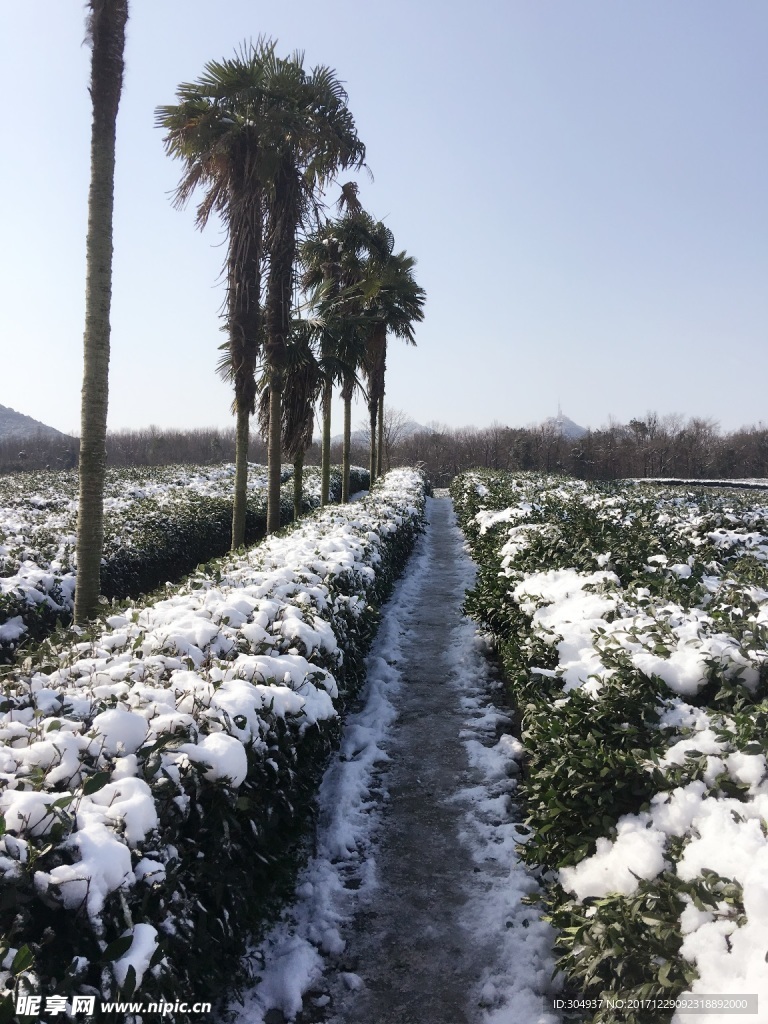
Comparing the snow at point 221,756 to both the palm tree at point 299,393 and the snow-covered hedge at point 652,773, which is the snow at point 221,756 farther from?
the palm tree at point 299,393

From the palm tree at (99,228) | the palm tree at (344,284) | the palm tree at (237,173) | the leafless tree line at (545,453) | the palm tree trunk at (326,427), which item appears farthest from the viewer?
the leafless tree line at (545,453)

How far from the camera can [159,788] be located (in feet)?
6.68

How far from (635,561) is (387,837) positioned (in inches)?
105

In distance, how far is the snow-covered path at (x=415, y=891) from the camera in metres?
2.54

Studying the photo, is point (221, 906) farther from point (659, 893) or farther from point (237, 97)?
point (237, 97)

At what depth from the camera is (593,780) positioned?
257 cm

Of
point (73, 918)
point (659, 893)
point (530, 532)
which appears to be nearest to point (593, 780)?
point (659, 893)

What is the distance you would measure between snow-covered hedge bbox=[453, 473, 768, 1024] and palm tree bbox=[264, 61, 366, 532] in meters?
7.37

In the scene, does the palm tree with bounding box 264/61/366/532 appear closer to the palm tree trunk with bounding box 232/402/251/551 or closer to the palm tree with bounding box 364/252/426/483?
the palm tree trunk with bounding box 232/402/251/551

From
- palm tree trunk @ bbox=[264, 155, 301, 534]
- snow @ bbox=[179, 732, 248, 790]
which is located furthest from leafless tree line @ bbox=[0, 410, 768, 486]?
snow @ bbox=[179, 732, 248, 790]

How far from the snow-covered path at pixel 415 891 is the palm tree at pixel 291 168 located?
645 centimetres

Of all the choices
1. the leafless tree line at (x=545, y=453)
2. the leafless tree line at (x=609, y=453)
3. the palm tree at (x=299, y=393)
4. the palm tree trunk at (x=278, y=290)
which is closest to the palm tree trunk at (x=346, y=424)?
the palm tree at (x=299, y=393)

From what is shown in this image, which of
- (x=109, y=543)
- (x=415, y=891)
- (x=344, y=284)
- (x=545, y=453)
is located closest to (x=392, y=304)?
(x=344, y=284)

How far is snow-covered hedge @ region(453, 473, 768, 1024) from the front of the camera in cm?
186
